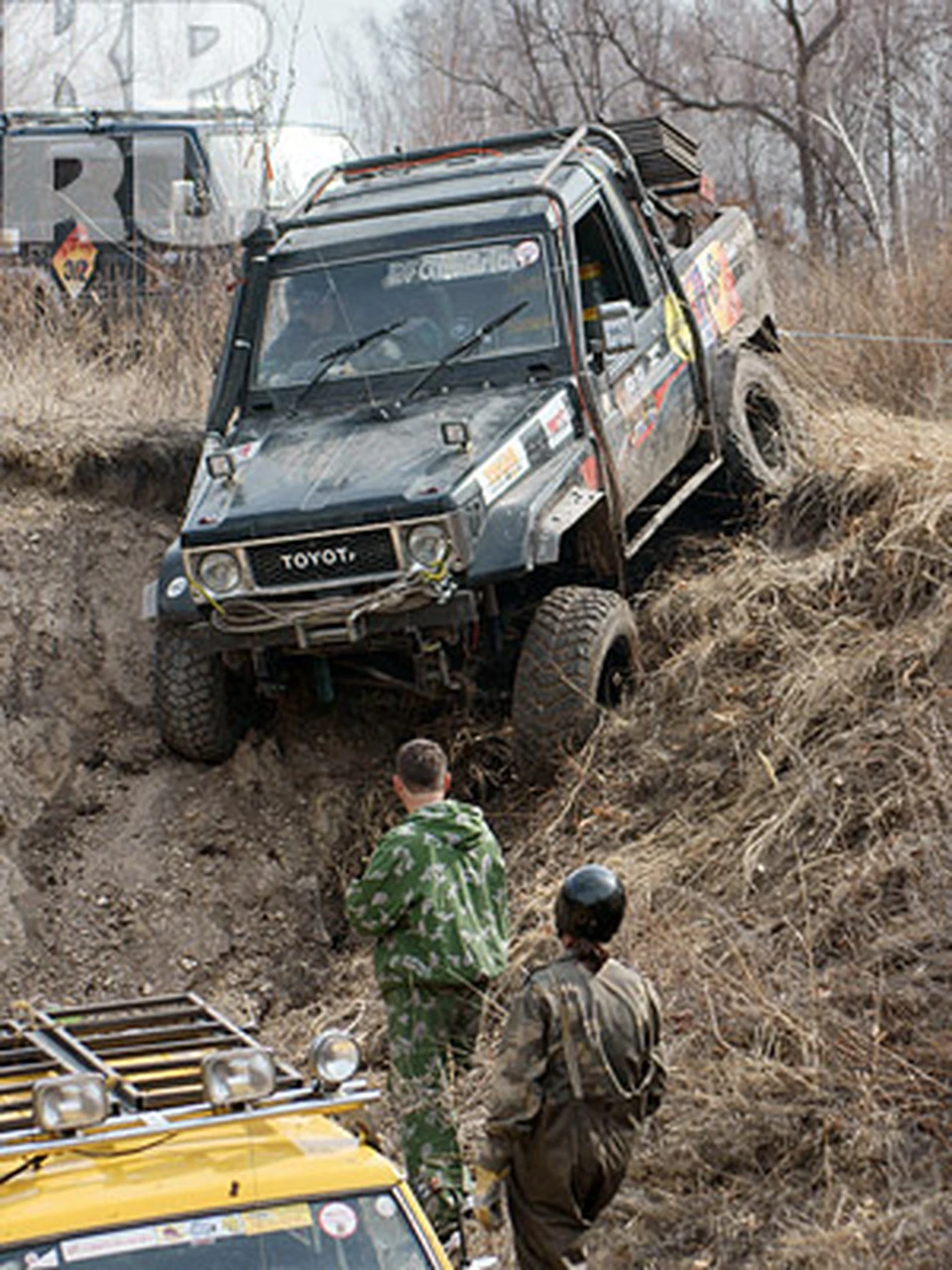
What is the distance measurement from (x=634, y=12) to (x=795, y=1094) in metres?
20.5

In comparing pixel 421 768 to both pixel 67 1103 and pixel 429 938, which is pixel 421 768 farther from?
pixel 67 1103

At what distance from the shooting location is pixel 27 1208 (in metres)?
3.94

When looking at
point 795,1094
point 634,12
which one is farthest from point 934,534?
point 634,12

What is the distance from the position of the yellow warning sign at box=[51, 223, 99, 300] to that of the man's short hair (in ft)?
30.6

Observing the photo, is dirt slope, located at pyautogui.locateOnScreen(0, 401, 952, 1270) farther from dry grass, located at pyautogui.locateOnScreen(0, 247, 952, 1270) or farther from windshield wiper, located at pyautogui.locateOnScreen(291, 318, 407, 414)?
windshield wiper, located at pyautogui.locateOnScreen(291, 318, 407, 414)

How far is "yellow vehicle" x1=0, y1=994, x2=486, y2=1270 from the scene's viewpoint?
3.94 meters

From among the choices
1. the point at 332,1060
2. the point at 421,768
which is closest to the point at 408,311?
the point at 421,768

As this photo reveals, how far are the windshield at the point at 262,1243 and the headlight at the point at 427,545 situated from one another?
4.32 m

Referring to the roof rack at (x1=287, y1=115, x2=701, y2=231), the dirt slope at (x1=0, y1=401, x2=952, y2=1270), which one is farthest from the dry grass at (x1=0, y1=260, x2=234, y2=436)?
the roof rack at (x1=287, y1=115, x2=701, y2=231)

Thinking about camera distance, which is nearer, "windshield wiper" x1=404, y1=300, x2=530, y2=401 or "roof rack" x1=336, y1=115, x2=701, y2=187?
"windshield wiper" x1=404, y1=300, x2=530, y2=401

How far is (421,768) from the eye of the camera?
604 cm

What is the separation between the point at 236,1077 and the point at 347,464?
4.69 m

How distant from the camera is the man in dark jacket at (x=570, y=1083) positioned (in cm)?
488

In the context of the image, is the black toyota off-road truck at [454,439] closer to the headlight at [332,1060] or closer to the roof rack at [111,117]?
the headlight at [332,1060]
